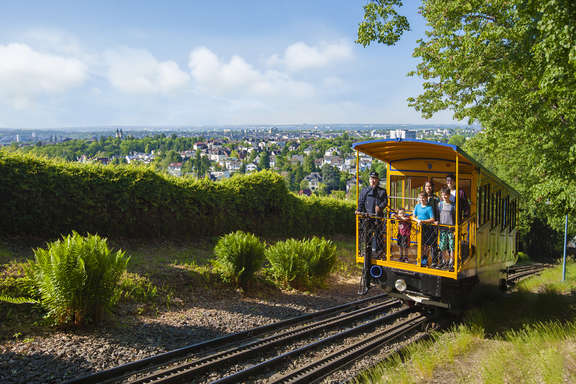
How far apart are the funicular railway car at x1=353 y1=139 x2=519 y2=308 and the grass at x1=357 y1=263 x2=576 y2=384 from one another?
78cm

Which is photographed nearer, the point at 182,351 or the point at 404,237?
the point at 182,351

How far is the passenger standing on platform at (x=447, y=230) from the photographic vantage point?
24.3ft

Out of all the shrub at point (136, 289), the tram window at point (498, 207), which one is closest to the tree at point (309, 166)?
the tram window at point (498, 207)

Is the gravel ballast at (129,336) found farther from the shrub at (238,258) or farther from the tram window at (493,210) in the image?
the tram window at (493,210)

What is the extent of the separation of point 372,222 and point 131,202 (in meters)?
7.41

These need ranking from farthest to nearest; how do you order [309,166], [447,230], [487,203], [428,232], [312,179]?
[309,166], [312,179], [487,203], [428,232], [447,230]

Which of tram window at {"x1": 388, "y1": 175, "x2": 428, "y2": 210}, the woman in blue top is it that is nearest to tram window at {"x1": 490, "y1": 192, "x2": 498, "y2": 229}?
tram window at {"x1": 388, "y1": 175, "x2": 428, "y2": 210}

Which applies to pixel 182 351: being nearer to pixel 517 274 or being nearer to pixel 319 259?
pixel 319 259

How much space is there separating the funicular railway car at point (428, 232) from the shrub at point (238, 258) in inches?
115

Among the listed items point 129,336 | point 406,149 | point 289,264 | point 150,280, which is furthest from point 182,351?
point 406,149

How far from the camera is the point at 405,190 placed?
9.49 metres

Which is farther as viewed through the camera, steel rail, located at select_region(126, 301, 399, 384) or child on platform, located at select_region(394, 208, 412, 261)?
child on platform, located at select_region(394, 208, 412, 261)

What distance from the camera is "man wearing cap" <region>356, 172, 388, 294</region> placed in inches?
321

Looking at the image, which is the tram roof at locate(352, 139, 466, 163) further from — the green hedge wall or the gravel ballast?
the green hedge wall
